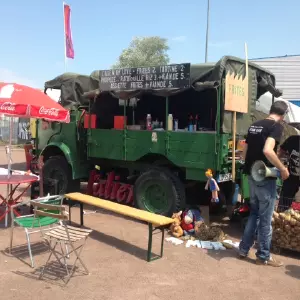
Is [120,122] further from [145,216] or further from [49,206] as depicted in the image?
[49,206]

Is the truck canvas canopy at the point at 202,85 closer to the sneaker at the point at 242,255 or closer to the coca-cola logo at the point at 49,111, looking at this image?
the coca-cola logo at the point at 49,111

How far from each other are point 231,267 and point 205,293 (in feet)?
2.78

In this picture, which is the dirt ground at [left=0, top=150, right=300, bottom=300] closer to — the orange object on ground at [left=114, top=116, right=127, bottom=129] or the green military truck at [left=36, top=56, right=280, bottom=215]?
the green military truck at [left=36, top=56, right=280, bottom=215]

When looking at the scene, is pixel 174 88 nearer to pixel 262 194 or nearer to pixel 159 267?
pixel 262 194

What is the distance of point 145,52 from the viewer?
31594 mm

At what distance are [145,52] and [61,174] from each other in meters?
25.0

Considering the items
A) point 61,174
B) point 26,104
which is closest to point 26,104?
point 26,104

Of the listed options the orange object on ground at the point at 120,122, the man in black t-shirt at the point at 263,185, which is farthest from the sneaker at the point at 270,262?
the orange object on ground at the point at 120,122

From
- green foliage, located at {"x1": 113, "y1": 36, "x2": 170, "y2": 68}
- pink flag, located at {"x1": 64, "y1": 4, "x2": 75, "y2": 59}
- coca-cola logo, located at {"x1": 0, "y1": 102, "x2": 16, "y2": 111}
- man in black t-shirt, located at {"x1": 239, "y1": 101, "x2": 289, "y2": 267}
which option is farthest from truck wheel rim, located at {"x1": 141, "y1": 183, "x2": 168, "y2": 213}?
green foliage, located at {"x1": 113, "y1": 36, "x2": 170, "y2": 68}

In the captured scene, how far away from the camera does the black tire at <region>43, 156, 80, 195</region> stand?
8.01 metres

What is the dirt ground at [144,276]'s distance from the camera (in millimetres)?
3922

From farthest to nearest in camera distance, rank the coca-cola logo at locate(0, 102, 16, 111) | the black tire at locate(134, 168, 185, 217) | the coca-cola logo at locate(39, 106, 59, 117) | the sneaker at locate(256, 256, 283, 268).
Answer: the black tire at locate(134, 168, 185, 217) < the coca-cola logo at locate(39, 106, 59, 117) < the coca-cola logo at locate(0, 102, 16, 111) < the sneaker at locate(256, 256, 283, 268)

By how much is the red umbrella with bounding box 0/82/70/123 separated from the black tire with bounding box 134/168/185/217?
177 cm

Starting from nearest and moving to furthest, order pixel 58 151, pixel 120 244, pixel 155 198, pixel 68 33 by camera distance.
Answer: pixel 120 244
pixel 155 198
pixel 58 151
pixel 68 33
